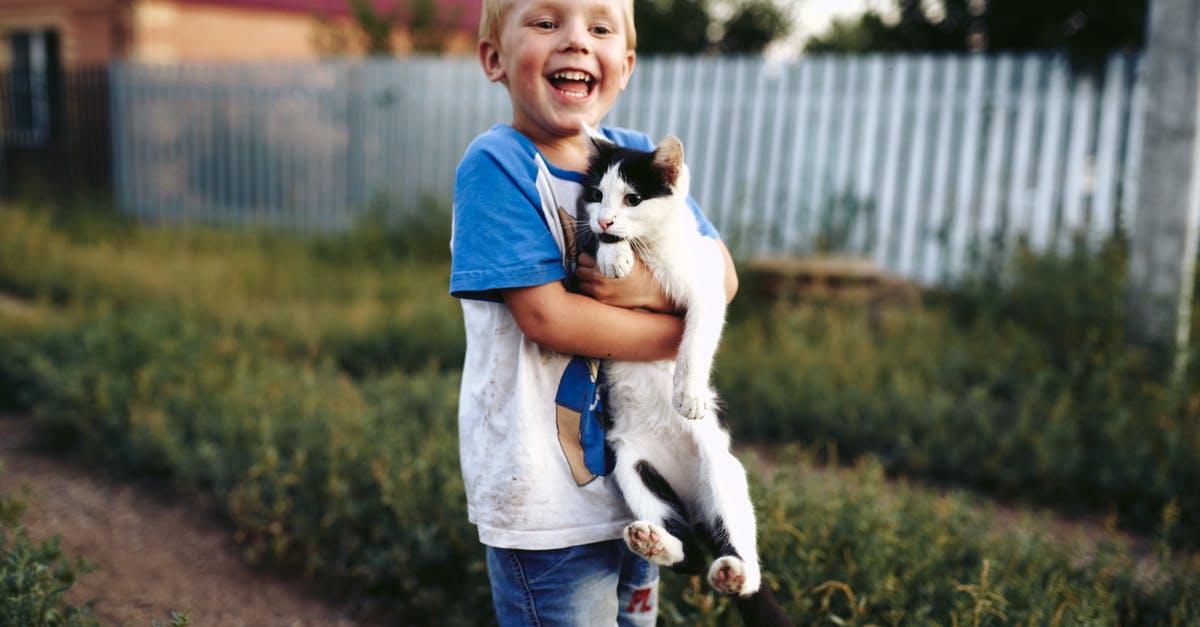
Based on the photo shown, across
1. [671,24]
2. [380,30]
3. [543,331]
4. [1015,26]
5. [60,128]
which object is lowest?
[543,331]

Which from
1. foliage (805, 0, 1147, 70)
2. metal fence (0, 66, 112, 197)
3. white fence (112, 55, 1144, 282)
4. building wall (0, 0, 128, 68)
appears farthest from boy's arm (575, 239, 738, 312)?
building wall (0, 0, 128, 68)

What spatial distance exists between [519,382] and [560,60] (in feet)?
2.08

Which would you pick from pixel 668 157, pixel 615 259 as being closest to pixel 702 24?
pixel 668 157

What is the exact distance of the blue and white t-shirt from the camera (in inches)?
63.7

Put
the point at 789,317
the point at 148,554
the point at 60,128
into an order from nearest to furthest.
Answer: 1. the point at 148,554
2. the point at 789,317
3. the point at 60,128

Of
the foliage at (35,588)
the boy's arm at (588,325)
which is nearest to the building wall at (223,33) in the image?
the foliage at (35,588)

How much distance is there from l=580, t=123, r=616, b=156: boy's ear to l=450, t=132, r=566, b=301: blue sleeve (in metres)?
0.15

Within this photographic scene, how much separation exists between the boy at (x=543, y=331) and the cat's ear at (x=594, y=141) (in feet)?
0.09

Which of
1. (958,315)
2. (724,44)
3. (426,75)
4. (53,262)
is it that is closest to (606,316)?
(958,315)

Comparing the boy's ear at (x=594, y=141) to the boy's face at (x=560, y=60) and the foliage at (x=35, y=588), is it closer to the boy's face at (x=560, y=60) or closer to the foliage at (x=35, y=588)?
the boy's face at (x=560, y=60)

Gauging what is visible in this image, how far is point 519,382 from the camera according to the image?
5.58ft

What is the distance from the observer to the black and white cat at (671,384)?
168cm

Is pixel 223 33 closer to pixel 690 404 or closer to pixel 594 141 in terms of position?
pixel 594 141

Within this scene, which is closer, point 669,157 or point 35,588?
point 669,157
